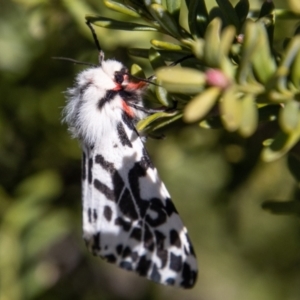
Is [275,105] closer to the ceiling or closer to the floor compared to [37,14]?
closer to the ceiling

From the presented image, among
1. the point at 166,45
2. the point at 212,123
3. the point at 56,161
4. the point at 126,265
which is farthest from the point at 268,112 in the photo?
the point at 56,161

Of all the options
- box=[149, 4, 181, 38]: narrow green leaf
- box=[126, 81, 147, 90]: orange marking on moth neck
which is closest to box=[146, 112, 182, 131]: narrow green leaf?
box=[149, 4, 181, 38]: narrow green leaf

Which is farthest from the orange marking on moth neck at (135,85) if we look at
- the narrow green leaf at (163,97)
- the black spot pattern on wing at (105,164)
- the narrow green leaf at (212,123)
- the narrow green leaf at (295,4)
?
the narrow green leaf at (295,4)

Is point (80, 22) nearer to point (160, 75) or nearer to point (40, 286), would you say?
point (40, 286)

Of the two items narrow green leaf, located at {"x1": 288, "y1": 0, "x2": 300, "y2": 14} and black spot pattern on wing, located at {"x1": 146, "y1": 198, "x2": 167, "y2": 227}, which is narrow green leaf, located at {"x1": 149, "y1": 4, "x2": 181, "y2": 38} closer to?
narrow green leaf, located at {"x1": 288, "y1": 0, "x2": 300, "y2": 14}

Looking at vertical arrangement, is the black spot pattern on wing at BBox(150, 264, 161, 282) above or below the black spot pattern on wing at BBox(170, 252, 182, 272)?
below

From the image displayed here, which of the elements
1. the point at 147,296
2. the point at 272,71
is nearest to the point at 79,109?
the point at 272,71
